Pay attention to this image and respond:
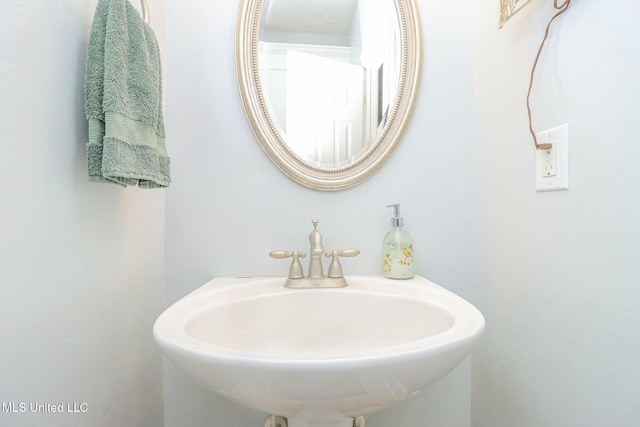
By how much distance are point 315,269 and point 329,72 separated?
561 millimetres

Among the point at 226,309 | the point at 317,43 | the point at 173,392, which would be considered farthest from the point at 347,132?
the point at 173,392

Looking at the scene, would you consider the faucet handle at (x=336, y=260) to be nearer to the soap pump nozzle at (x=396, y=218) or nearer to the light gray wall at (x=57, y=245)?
the soap pump nozzle at (x=396, y=218)

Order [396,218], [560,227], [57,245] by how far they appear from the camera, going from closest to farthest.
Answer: [57,245] < [560,227] < [396,218]

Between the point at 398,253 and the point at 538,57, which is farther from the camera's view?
the point at 398,253

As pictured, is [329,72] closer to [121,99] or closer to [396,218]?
[396,218]

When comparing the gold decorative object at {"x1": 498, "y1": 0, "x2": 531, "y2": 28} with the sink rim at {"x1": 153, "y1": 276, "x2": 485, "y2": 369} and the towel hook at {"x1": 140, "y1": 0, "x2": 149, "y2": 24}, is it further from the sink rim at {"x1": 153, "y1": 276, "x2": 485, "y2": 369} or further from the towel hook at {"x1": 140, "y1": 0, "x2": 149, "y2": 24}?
the towel hook at {"x1": 140, "y1": 0, "x2": 149, "y2": 24}

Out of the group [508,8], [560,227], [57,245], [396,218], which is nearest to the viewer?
[57,245]

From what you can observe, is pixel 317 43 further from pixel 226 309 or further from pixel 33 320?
pixel 33 320

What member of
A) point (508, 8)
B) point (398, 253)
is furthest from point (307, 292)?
point (508, 8)

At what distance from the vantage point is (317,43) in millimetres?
972

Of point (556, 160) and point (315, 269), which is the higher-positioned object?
point (556, 160)

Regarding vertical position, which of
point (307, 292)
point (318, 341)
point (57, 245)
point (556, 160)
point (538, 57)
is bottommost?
point (318, 341)

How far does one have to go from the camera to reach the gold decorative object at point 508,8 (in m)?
0.79

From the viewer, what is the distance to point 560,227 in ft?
2.21
